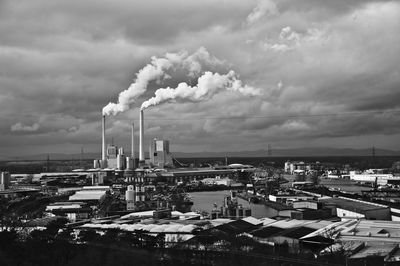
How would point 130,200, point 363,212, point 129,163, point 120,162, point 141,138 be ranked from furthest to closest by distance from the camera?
point 120,162 → point 129,163 → point 141,138 → point 130,200 → point 363,212

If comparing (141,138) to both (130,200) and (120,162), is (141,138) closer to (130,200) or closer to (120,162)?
(120,162)

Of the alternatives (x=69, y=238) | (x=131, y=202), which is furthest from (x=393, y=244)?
(x=131, y=202)

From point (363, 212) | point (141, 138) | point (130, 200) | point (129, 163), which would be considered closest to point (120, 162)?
point (129, 163)

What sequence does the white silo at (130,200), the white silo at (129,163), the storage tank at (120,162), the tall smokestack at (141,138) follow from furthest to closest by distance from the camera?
the storage tank at (120,162), the white silo at (129,163), the tall smokestack at (141,138), the white silo at (130,200)

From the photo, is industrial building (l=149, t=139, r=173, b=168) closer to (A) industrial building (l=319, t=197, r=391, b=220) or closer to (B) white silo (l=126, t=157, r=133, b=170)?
(B) white silo (l=126, t=157, r=133, b=170)

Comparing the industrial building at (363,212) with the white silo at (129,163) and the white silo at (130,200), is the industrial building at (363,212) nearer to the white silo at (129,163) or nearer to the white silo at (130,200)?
the white silo at (130,200)

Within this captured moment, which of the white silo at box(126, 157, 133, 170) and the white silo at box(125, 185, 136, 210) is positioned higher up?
the white silo at box(126, 157, 133, 170)

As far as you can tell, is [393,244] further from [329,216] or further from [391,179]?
[391,179]

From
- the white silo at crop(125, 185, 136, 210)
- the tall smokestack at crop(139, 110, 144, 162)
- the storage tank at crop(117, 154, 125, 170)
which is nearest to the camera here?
the white silo at crop(125, 185, 136, 210)

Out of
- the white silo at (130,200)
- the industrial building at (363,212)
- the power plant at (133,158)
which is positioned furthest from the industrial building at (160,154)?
the industrial building at (363,212)

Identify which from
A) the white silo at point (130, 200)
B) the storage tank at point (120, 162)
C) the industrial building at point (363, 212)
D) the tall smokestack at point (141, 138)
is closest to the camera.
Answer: the industrial building at point (363, 212)

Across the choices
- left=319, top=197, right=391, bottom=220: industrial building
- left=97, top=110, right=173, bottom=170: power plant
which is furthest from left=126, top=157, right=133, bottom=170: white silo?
left=319, top=197, right=391, bottom=220: industrial building
